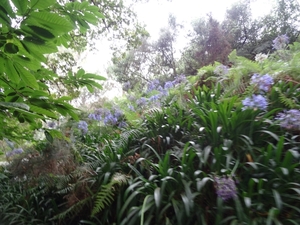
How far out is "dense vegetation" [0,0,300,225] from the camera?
0.98 m

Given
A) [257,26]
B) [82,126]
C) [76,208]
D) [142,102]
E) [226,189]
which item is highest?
[257,26]

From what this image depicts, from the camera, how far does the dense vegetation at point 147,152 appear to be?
38.7 inches

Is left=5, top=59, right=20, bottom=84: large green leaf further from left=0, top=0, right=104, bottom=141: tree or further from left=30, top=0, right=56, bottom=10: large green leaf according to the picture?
left=30, top=0, right=56, bottom=10: large green leaf

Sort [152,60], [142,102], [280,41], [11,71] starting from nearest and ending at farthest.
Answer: [11,71]
[280,41]
[142,102]
[152,60]

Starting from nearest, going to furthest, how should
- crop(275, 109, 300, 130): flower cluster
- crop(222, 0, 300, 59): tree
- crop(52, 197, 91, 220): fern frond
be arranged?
crop(275, 109, 300, 130): flower cluster, crop(52, 197, 91, 220): fern frond, crop(222, 0, 300, 59): tree

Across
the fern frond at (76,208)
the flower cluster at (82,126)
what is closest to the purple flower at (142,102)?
the flower cluster at (82,126)

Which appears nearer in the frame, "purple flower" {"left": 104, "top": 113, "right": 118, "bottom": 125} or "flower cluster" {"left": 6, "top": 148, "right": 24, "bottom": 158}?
"flower cluster" {"left": 6, "top": 148, "right": 24, "bottom": 158}

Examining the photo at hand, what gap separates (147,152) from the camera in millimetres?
2635

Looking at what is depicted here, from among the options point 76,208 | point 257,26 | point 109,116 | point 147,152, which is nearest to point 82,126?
point 109,116

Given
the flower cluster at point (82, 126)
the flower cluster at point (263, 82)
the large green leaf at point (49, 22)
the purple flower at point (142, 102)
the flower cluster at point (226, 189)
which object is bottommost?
the flower cluster at point (226, 189)

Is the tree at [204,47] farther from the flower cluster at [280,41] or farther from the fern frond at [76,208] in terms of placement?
the fern frond at [76,208]

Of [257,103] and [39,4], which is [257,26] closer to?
[257,103]

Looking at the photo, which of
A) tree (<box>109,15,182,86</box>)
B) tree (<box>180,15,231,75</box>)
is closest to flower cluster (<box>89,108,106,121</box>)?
tree (<box>180,15,231,75</box>)

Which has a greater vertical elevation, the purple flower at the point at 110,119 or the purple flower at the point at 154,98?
the purple flower at the point at 154,98
